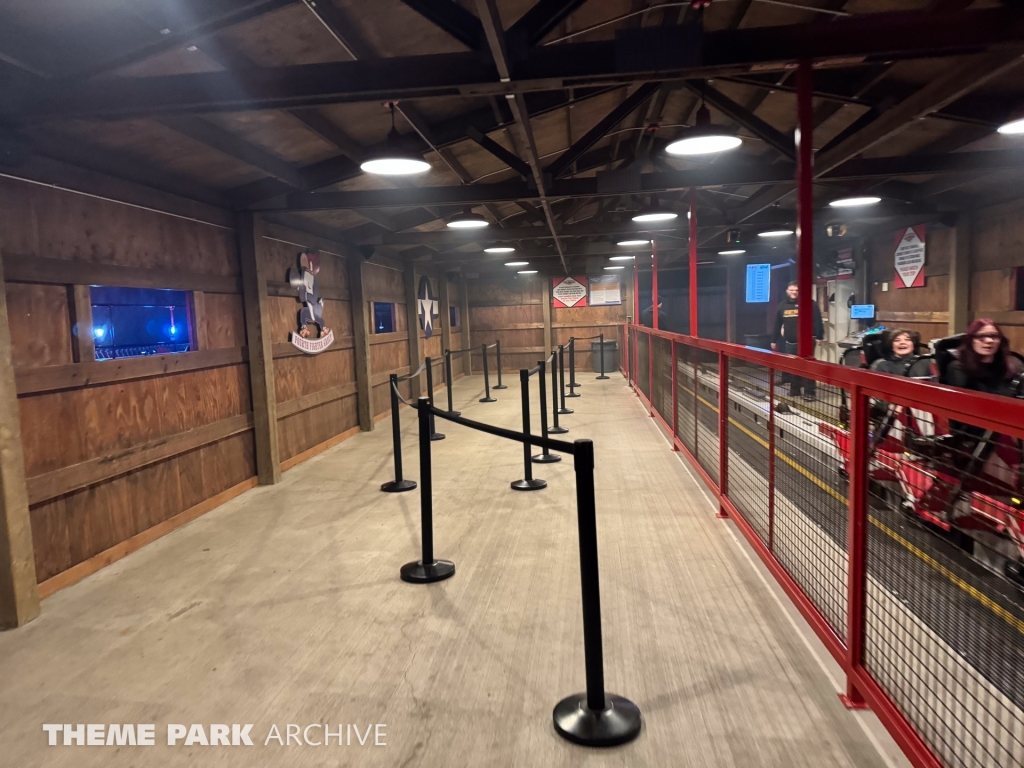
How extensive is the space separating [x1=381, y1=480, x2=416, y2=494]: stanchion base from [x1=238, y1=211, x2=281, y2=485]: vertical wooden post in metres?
1.19

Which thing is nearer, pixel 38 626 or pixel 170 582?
pixel 38 626

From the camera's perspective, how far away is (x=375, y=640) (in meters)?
2.97

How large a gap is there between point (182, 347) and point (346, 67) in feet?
9.28

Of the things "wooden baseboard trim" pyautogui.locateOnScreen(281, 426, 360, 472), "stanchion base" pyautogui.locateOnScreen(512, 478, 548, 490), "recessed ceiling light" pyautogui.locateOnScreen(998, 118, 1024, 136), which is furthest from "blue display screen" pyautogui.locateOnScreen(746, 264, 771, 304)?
"stanchion base" pyautogui.locateOnScreen(512, 478, 548, 490)

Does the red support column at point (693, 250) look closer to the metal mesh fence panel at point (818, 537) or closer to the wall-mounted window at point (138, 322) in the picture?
the metal mesh fence panel at point (818, 537)

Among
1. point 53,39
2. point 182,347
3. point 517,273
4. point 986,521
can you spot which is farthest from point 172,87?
point 517,273

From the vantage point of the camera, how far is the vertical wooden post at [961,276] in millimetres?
8688

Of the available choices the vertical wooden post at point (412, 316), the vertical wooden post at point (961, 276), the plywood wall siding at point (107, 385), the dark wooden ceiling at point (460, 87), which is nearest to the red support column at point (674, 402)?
the dark wooden ceiling at point (460, 87)

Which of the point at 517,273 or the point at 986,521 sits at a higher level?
the point at 517,273

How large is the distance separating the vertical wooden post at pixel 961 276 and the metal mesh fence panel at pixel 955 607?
6.08 metres

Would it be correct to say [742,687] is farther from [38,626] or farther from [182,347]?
[182,347]

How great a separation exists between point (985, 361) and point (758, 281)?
15051mm

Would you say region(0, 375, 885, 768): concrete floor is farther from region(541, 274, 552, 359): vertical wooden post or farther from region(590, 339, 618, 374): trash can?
region(541, 274, 552, 359): vertical wooden post

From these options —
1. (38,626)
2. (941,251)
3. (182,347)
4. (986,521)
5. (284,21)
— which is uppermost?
(284,21)
